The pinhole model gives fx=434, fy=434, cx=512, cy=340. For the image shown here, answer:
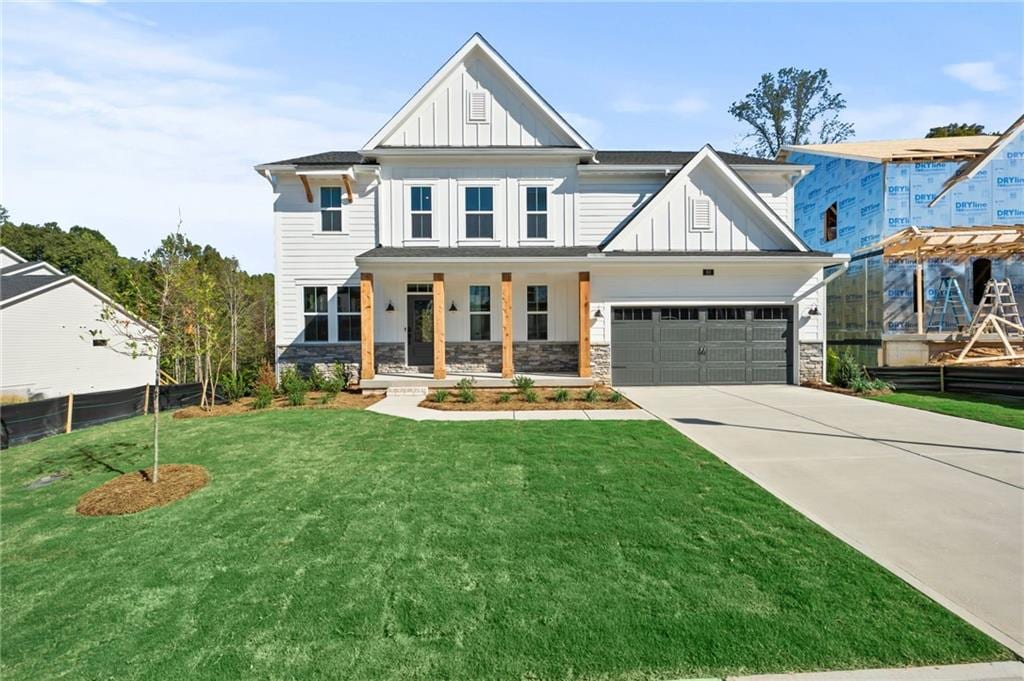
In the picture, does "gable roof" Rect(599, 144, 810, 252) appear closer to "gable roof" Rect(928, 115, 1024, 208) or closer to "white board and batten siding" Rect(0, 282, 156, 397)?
→ "gable roof" Rect(928, 115, 1024, 208)

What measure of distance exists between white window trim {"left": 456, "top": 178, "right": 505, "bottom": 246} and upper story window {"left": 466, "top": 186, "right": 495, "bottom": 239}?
0.07m

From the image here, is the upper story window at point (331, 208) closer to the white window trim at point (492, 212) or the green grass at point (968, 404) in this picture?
the white window trim at point (492, 212)

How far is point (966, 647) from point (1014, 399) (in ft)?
38.9

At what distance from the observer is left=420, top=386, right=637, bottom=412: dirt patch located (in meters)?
9.98

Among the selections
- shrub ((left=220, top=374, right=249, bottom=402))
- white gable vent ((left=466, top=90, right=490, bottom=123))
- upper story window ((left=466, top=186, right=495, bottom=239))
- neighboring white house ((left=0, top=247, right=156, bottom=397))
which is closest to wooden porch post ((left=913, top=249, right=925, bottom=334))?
upper story window ((left=466, top=186, right=495, bottom=239))

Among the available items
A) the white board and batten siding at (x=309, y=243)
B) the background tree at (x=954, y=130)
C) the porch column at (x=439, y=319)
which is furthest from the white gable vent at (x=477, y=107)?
the background tree at (x=954, y=130)

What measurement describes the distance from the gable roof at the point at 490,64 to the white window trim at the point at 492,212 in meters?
2.58

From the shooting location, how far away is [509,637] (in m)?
2.81

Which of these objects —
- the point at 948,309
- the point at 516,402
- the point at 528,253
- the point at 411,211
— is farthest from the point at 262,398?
the point at 948,309

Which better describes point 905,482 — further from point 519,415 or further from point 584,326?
point 584,326

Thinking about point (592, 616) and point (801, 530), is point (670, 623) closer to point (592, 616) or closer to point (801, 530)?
point (592, 616)

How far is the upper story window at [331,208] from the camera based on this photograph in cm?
1384

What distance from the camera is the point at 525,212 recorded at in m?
13.7

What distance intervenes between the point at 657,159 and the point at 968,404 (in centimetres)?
1090
